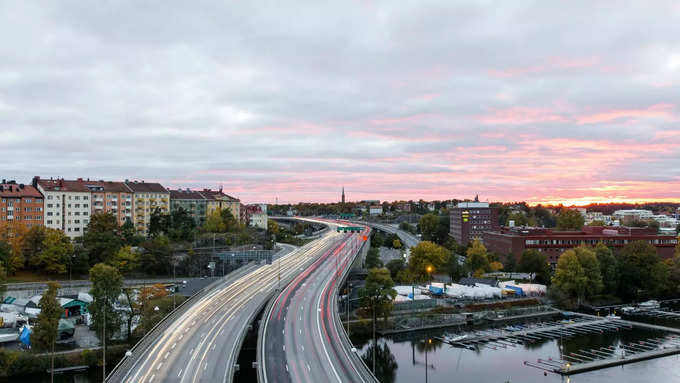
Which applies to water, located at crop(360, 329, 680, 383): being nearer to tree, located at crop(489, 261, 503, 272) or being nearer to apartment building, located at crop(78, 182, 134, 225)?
tree, located at crop(489, 261, 503, 272)

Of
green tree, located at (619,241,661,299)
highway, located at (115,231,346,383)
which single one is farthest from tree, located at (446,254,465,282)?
highway, located at (115,231,346,383)

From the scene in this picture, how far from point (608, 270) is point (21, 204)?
324 ft

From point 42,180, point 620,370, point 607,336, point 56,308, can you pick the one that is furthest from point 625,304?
point 42,180

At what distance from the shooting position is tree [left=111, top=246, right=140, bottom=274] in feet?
246

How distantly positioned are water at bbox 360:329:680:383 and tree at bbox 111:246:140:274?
1583 inches

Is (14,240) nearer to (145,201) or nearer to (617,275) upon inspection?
(145,201)

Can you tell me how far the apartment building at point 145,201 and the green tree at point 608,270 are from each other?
8276cm

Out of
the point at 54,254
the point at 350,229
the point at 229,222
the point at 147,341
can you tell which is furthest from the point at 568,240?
the point at 54,254

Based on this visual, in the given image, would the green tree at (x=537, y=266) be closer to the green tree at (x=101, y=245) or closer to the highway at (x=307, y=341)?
the highway at (x=307, y=341)

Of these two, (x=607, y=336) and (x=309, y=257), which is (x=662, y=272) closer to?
(x=607, y=336)

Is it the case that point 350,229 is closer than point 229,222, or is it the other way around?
point 229,222

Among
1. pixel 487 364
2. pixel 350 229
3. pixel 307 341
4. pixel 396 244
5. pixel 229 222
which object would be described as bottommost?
pixel 487 364

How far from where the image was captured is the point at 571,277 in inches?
3012

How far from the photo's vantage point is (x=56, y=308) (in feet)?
135
